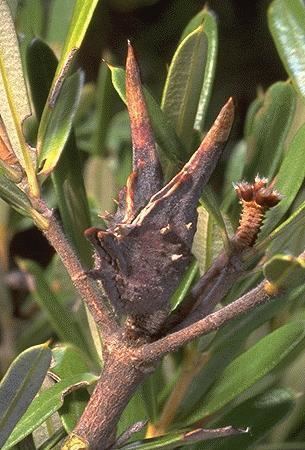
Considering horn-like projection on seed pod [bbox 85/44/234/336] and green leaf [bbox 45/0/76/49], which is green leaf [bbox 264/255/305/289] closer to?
horn-like projection on seed pod [bbox 85/44/234/336]

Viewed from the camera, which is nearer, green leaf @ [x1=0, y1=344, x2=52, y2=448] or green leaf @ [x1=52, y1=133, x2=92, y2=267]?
green leaf @ [x1=0, y1=344, x2=52, y2=448]

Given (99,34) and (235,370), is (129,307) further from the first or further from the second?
(99,34)

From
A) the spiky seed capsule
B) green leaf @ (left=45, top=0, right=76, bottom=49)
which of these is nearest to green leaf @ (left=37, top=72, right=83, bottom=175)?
the spiky seed capsule

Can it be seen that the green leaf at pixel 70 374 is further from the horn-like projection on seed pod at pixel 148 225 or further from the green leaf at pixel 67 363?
the horn-like projection on seed pod at pixel 148 225

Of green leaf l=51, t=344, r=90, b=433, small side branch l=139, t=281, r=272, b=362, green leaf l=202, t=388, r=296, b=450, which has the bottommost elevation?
green leaf l=202, t=388, r=296, b=450

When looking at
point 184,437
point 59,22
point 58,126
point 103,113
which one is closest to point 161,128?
point 58,126

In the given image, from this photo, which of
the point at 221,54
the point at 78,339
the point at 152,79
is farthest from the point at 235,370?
the point at 221,54

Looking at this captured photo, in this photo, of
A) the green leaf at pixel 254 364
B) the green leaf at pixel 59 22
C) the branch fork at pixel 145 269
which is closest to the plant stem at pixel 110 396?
the branch fork at pixel 145 269
